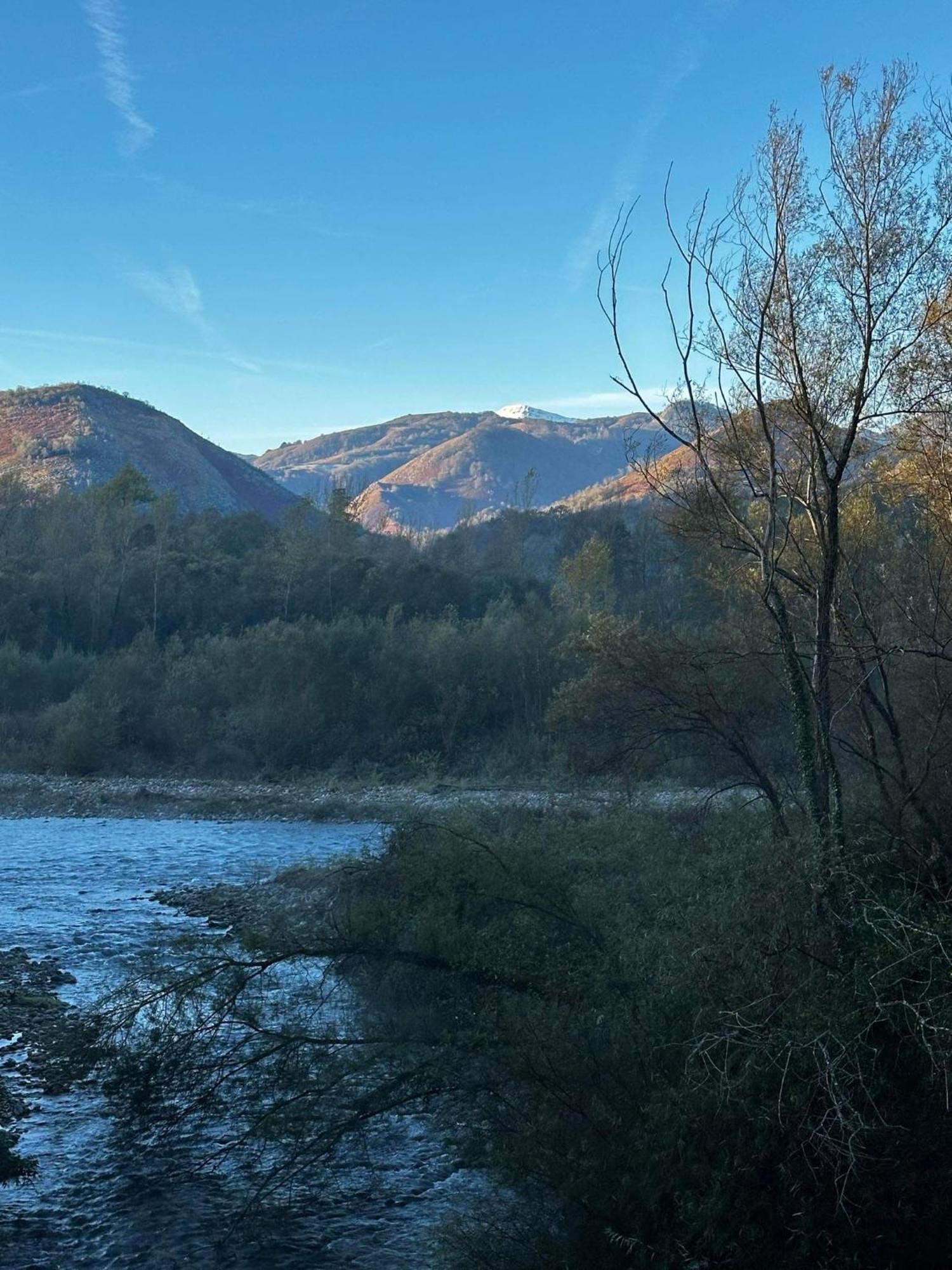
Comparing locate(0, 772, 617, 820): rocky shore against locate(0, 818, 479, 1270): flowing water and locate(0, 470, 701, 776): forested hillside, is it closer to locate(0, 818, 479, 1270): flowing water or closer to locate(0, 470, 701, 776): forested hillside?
locate(0, 470, 701, 776): forested hillside

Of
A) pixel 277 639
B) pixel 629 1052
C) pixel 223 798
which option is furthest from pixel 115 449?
pixel 629 1052

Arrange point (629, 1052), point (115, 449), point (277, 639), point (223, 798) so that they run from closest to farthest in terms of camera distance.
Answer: point (629, 1052), point (223, 798), point (277, 639), point (115, 449)

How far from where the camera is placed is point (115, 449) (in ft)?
337

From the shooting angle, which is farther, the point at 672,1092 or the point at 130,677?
the point at 130,677

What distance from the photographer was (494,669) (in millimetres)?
36688

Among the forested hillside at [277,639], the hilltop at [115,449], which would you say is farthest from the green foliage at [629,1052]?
the hilltop at [115,449]

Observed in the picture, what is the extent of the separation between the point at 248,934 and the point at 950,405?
7513mm

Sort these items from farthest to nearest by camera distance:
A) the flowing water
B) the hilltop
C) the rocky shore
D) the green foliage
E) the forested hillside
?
the hilltop
the forested hillside
the rocky shore
the flowing water
the green foliage

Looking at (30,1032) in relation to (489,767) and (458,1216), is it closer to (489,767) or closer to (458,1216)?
(458,1216)

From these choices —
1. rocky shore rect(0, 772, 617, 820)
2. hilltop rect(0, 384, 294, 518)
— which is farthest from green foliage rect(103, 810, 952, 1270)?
hilltop rect(0, 384, 294, 518)

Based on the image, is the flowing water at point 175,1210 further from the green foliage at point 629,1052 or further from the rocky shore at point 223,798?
the rocky shore at point 223,798

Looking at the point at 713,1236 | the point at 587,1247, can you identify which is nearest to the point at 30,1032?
the point at 587,1247

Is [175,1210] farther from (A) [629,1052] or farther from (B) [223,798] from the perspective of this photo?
(B) [223,798]

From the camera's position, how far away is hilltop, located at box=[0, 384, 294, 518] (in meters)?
97.1
